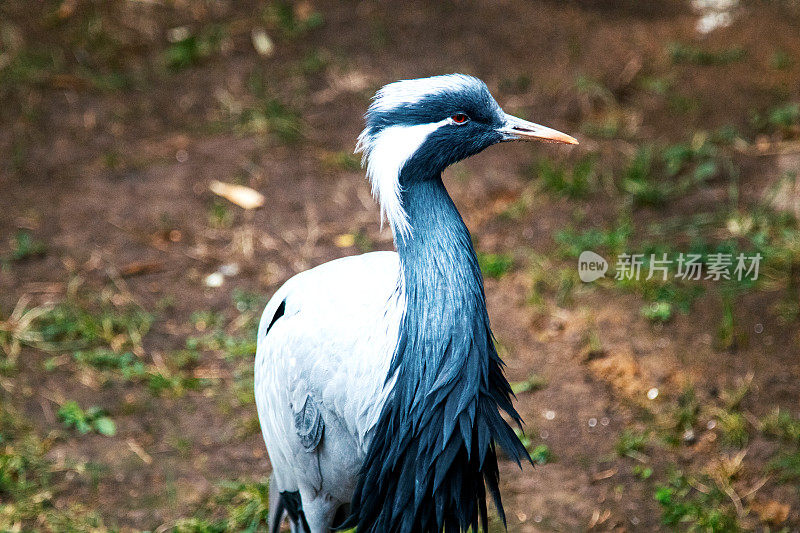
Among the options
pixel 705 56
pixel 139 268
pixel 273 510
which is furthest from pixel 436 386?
pixel 705 56

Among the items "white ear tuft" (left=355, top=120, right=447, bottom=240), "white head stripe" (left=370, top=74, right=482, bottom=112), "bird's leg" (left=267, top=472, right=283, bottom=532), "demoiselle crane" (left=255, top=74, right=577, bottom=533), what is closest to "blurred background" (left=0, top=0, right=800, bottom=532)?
"bird's leg" (left=267, top=472, right=283, bottom=532)

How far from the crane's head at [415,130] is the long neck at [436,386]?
52 mm

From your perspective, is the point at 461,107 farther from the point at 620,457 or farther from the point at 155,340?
the point at 155,340

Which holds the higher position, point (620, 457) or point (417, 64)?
point (417, 64)

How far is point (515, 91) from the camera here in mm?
5434

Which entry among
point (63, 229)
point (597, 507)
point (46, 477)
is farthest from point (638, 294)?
point (63, 229)

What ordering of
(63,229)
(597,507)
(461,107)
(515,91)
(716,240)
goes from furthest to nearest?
1. (515,91)
2. (63,229)
3. (716,240)
4. (597,507)
5. (461,107)

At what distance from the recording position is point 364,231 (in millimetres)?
4578

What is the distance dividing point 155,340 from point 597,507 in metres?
2.22

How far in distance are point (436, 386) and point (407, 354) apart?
0.12m

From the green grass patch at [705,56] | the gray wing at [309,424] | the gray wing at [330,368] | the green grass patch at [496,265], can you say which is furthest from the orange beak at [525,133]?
the green grass patch at [705,56]

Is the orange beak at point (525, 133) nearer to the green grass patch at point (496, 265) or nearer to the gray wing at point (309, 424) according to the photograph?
the gray wing at point (309, 424)

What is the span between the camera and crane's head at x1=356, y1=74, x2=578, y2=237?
2.22 m

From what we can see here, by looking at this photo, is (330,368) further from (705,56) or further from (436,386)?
(705,56)
